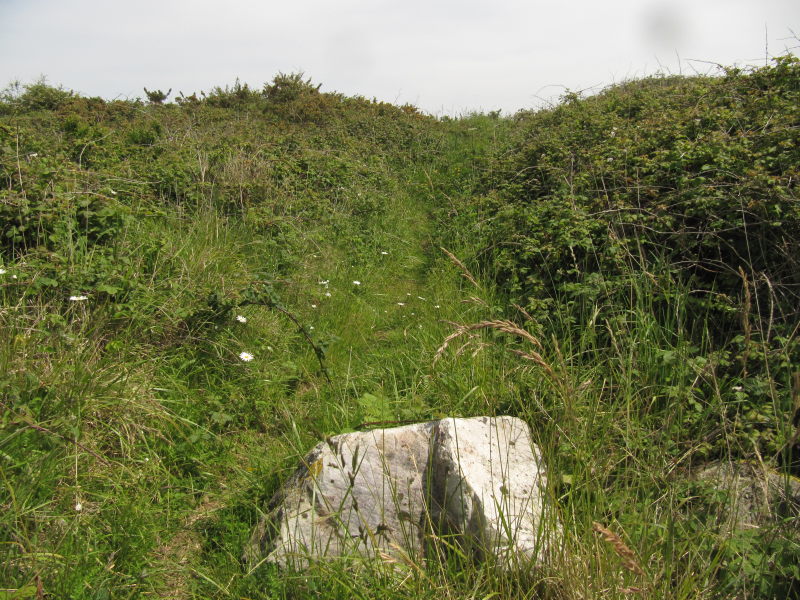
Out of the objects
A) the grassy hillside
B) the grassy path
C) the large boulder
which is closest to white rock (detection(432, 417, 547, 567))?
the large boulder

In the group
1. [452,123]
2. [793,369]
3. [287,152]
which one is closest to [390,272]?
[287,152]

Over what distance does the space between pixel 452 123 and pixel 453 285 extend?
10.1 metres

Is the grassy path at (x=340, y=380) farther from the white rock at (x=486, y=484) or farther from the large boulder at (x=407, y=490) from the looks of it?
the white rock at (x=486, y=484)

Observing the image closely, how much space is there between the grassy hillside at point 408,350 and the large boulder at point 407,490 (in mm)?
145

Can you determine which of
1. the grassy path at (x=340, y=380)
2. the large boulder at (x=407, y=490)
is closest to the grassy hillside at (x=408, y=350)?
the grassy path at (x=340, y=380)

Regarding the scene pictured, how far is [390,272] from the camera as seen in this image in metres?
6.34

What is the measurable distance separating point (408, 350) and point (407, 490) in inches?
75.5

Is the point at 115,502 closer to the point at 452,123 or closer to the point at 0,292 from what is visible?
the point at 0,292

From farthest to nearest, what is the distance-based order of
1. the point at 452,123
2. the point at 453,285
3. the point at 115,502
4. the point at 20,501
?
the point at 452,123 → the point at 453,285 → the point at 115,502 → the point at 20,501

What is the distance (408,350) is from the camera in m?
4.19

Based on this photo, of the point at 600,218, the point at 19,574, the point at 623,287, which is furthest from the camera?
the point at 600,218

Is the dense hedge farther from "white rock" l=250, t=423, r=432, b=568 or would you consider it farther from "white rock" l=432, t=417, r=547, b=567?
"white rock" l=250, t=423, r=432, b=568

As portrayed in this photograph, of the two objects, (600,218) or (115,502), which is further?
(600,218)

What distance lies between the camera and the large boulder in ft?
7.14
